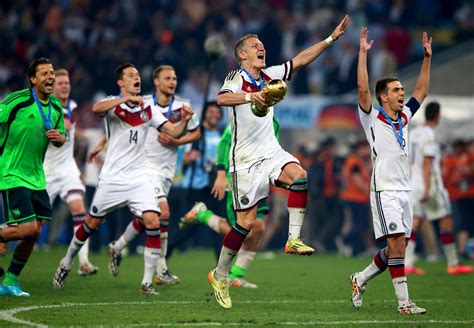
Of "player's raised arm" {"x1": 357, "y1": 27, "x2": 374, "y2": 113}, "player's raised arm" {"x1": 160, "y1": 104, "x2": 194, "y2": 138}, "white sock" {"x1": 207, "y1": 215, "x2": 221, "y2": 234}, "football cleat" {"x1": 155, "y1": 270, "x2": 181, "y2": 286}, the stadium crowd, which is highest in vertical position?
the stadium crowd

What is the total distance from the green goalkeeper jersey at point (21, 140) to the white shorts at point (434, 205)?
7.44 m

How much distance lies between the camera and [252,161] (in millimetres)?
10867

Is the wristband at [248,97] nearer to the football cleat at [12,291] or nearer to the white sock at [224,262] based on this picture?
the white sock at [224,262]

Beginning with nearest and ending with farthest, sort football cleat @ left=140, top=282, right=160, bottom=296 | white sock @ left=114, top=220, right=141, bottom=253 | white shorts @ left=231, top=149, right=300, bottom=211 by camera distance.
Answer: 1. white shorts @ left=231, top=149, right=300, bottom=211
2. football cleat @ left=140, top=282, right=160, bottom=296
3. white sock @ left=114, top=220, right=141, bottom=253

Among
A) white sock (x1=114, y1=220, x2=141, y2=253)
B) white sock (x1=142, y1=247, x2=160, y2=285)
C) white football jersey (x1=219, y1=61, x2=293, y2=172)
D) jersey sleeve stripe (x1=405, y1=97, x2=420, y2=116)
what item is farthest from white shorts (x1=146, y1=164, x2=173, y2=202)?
jersey sleeve stripe (x1=405, y1=97, x2=420, y2=116)

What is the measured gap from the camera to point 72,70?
86.4 feet

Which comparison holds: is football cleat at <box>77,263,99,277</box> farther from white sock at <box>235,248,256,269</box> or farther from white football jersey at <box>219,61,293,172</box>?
white football jersey at <box>219,61,293,172</box>

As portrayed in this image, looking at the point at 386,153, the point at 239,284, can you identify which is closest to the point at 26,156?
the point at 239,284

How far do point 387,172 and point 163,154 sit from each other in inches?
161

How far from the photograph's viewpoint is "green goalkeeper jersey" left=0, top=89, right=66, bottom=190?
37.7ft

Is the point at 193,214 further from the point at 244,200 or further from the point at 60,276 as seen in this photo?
the point at 244,200

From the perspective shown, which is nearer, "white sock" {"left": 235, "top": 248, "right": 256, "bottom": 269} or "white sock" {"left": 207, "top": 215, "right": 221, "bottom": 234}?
"white sock" {"left": 235, "top": 248, "right": 256, "bottom": 269}

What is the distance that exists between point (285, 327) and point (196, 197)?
318 inches

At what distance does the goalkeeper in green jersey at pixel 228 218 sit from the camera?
535 inches
